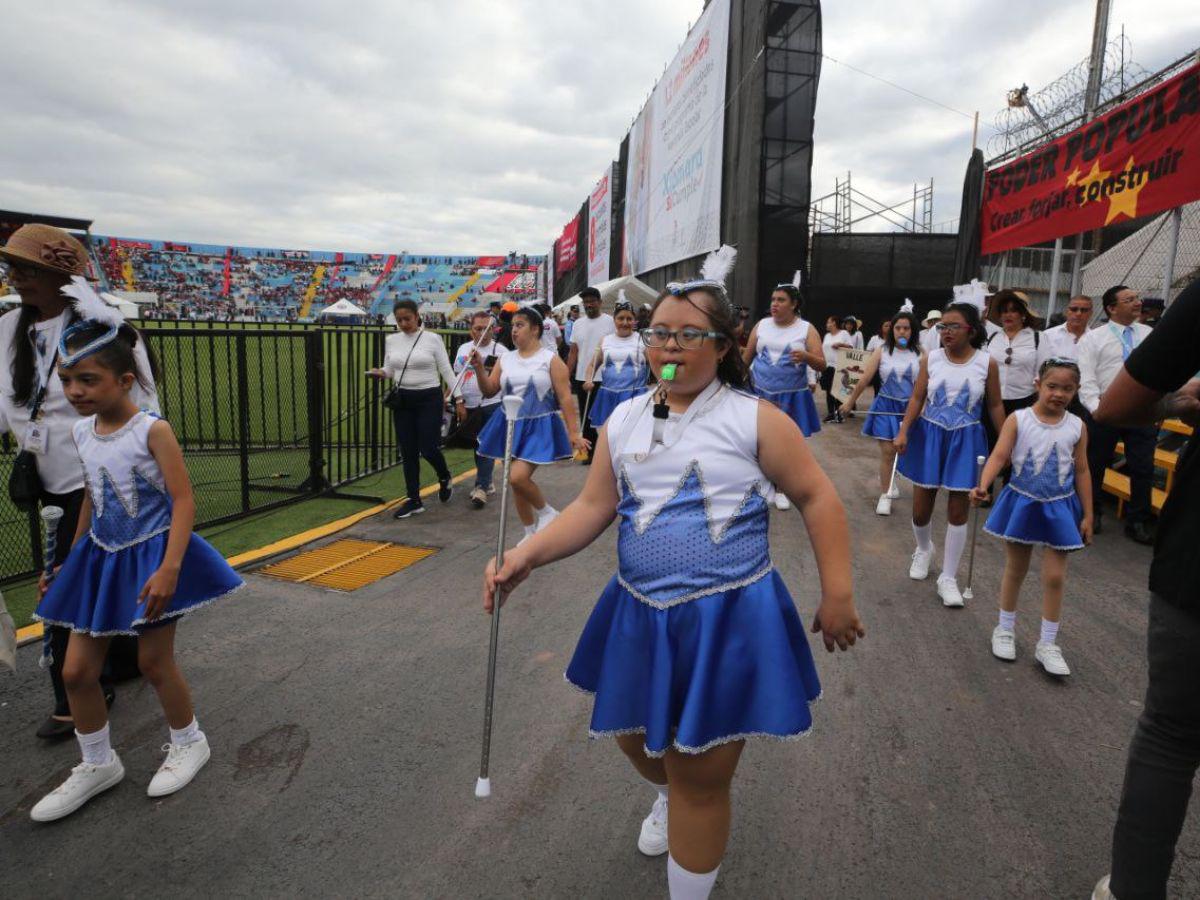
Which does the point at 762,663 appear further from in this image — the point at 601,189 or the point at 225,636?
the point at 601,189

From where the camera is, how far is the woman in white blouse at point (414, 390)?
676cm

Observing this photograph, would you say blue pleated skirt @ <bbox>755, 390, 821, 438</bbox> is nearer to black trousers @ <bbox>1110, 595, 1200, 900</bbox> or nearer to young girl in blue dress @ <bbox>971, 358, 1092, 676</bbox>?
young girl in blue dress @ <bbox>971, 358, 1092, 676</bbox>

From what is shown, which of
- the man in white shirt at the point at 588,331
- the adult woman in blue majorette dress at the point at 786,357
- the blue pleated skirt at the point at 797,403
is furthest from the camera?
the man in white shirt at the point at 588,331

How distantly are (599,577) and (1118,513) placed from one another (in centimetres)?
541

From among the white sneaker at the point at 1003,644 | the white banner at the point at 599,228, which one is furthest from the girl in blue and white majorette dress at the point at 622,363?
the white banner at the point at 599,228

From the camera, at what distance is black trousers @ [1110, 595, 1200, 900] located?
1746 millimetres

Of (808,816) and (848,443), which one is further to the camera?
(848,443)

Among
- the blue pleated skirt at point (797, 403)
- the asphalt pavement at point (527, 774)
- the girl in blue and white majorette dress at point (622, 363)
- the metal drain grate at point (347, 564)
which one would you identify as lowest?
the asphalt pavement at point (527, 774)

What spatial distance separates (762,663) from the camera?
1787 mm

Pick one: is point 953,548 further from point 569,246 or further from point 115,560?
point 569,246

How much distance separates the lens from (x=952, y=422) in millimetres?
4836

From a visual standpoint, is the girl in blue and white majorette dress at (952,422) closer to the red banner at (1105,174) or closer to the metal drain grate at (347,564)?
Answer: the metal drain grate at (347,564)

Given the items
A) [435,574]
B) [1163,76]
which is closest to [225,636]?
[435,574]

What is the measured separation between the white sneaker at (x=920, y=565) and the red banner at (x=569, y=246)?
44.9 m
